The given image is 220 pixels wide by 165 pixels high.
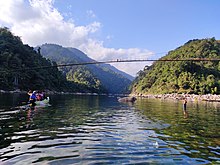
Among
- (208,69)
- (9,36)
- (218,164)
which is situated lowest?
(218,164)

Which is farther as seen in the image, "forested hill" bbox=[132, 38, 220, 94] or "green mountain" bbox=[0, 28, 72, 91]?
"forested hill" bbox=[132, 38, 220, 94]

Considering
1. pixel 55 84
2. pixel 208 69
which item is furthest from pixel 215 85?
pixel 55 84

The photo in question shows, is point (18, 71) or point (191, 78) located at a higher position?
point (18, 71)

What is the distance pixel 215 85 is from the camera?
14175cm

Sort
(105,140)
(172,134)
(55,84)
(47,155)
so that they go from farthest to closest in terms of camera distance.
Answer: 1. (55,84)
2. (172,134)
3. (105,140)
4. (47,155)

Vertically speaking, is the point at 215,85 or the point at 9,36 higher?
the point at 9,36

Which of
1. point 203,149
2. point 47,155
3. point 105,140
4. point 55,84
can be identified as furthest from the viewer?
point 55,84

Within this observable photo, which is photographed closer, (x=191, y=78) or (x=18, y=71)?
(x=18, y=71)

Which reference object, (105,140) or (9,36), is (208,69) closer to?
(9,36)

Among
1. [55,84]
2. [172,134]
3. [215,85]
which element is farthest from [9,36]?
[172,134]

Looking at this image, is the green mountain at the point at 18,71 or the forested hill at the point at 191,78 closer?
the green mountain at the point at 18,71

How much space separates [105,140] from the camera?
16.0m

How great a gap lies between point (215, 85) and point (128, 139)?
138098 mm

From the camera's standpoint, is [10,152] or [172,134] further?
[172,134]
